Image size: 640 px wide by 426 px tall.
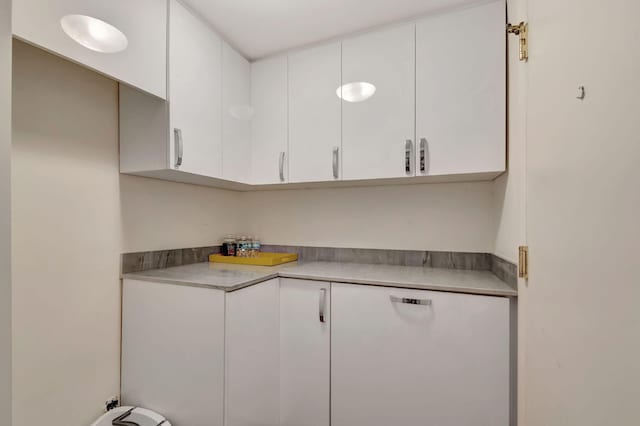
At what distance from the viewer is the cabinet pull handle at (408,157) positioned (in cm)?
156

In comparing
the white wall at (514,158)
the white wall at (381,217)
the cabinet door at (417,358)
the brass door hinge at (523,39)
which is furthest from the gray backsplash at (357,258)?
the brass door hinge at (523,39)

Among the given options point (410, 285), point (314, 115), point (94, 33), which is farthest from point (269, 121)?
point (410, 285)

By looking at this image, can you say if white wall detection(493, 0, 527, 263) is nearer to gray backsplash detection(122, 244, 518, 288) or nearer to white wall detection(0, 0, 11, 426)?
gray backsplash detection(122, 244, 518, 288)

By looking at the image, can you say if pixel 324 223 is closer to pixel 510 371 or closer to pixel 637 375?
pixel 510 371

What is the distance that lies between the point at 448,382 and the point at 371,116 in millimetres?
1397

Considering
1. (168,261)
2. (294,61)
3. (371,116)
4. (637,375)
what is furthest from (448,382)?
(294,61)

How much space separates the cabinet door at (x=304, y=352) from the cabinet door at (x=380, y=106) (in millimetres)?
742

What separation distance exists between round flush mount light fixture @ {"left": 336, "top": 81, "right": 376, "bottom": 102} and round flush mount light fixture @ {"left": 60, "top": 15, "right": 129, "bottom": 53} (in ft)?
3.54

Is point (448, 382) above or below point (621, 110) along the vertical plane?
below

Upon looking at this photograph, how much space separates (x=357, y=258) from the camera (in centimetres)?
203

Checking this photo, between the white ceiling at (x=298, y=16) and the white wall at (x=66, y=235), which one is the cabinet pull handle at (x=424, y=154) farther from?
the white wall at (x=66, y=235)

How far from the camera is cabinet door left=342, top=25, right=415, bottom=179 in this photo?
1573 mm

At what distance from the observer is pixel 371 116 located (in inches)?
65.1

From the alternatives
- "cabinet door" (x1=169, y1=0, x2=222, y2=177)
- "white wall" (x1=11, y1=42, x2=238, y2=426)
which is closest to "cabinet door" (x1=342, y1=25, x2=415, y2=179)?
"cabinet door" (x1=169, y1=0, x2=222, y2=177)
